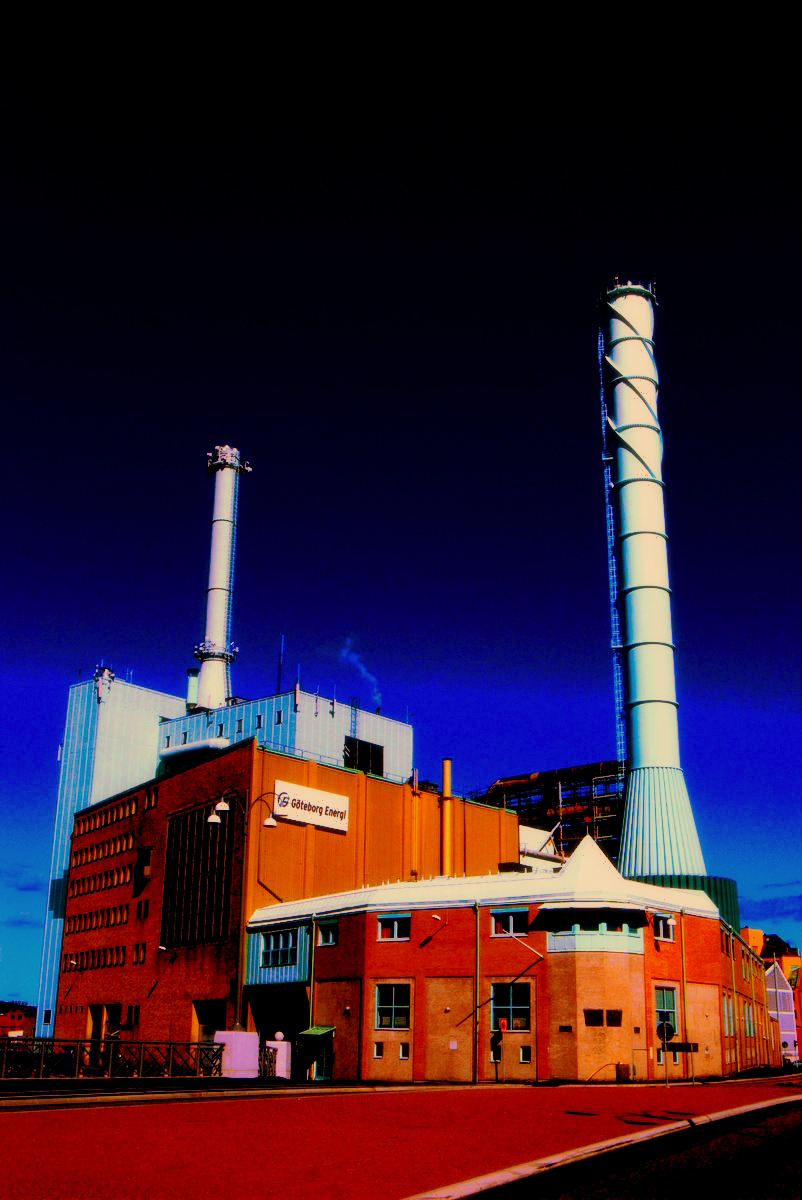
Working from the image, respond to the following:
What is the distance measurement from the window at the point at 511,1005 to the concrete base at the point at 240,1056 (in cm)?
1006

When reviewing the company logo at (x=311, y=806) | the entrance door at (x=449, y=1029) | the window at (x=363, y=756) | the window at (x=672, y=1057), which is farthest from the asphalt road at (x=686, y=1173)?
the window at (x=363, y=756)

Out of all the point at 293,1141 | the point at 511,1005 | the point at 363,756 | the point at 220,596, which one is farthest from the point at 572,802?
the point at 293,1141

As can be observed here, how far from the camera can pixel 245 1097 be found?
26656 millimetres

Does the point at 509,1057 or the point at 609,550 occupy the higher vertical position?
the point at 609,550

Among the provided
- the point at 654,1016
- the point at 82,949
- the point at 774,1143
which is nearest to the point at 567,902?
the point at 654,1016

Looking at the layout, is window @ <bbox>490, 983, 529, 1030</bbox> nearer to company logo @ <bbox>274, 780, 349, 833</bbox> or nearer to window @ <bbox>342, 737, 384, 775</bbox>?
company logo @ <bbox>274, 780, 349, 833</bbox>

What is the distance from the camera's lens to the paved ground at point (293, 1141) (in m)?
13.9

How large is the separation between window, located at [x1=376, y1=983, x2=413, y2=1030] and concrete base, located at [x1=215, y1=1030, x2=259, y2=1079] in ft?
27.1

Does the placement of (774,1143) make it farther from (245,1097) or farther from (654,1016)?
(654,1016)

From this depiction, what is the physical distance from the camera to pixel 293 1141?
1797 centimetres

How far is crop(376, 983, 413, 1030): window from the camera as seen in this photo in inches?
1804

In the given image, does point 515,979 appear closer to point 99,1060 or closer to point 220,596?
point 99,1060

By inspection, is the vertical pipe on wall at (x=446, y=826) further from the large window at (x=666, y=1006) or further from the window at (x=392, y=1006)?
the large window at (x=666, y=1006)

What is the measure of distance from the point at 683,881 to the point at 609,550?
2419cm
